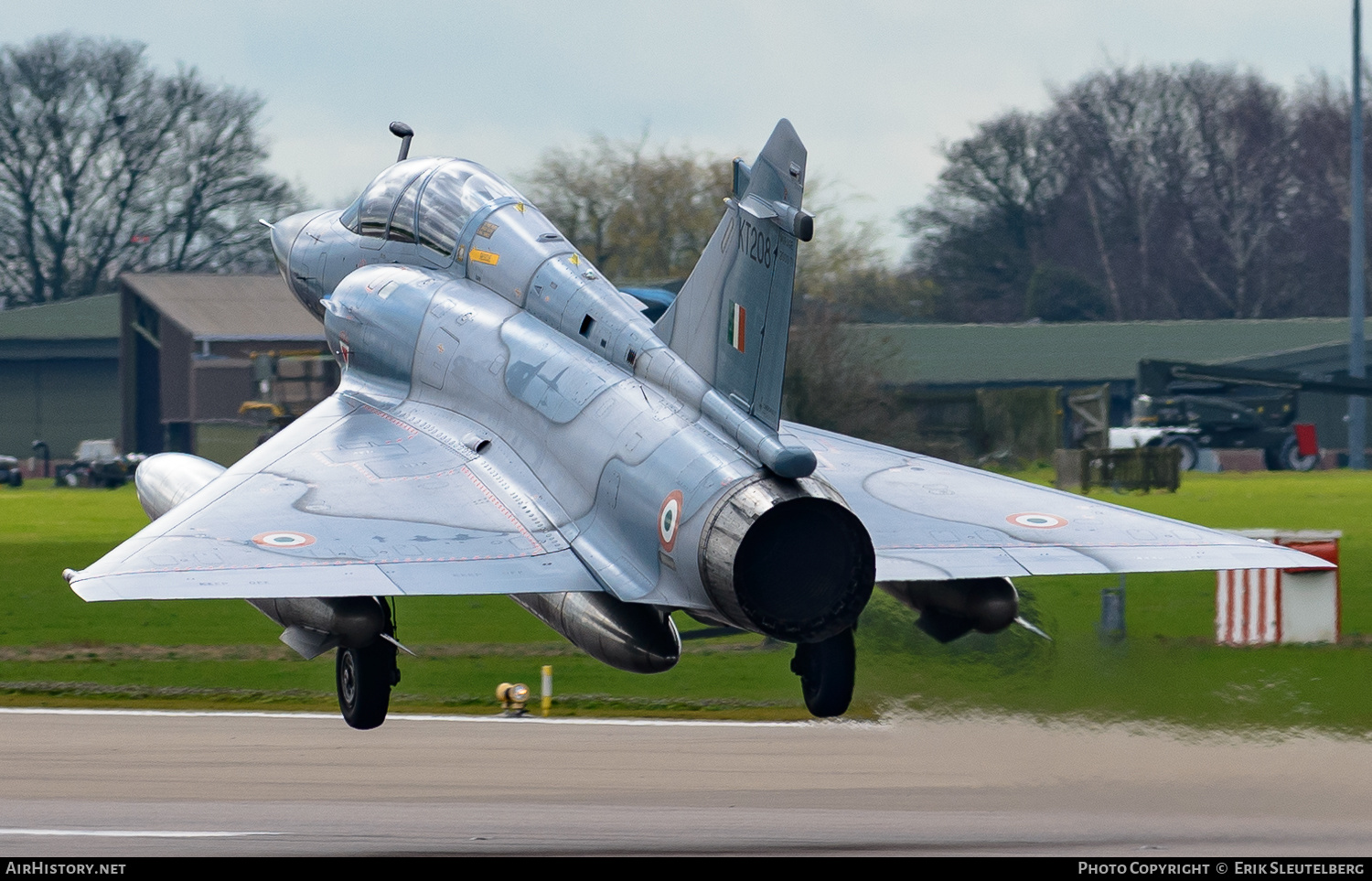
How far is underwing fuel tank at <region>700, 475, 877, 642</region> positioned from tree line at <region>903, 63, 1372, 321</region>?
7031 centimetres

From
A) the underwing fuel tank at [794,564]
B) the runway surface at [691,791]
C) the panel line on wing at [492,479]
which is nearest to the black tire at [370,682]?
the runway surface at [691,791]

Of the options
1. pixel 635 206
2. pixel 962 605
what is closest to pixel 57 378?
pixel 635 206

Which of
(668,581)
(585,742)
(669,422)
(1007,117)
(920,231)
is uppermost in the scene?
(1007,117)

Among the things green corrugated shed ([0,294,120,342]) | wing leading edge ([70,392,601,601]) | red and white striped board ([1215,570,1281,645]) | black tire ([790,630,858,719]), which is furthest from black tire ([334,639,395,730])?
green corrugated shed ([0,294,120,342])

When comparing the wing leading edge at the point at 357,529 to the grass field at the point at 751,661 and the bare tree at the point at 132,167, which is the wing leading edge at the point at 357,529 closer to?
the grass field at the point at 751,661

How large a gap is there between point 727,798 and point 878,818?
163 centimetres

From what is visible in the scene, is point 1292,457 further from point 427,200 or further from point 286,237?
point 427,200

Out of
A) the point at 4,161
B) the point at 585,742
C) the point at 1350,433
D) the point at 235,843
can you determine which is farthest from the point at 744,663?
the point at 4,161

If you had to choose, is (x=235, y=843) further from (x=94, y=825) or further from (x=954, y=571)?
(x=954, y=571)

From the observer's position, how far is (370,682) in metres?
15.0

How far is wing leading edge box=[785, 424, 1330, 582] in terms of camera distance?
521 inches

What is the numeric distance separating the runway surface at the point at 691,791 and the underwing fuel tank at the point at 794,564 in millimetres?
2931

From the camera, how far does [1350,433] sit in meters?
54.2

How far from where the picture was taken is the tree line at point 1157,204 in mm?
82938
